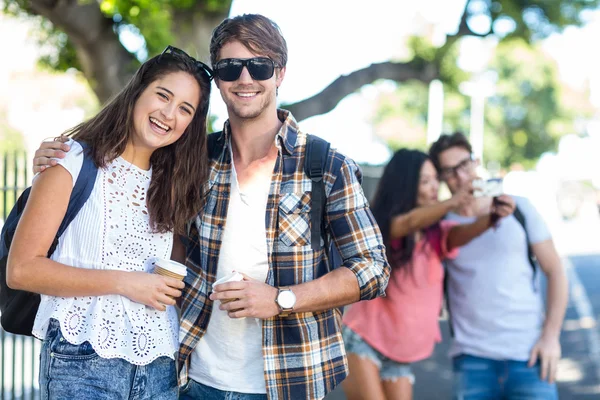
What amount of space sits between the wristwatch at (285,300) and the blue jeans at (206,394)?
453mm

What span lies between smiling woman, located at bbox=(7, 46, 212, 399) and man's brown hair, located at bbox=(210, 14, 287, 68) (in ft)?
0.51

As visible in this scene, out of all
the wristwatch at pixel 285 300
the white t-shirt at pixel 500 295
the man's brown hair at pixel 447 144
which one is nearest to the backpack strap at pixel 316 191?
the wristwatch at pixel 285 300

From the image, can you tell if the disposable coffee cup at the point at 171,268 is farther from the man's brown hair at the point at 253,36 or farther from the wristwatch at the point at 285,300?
the man's brown hair at the point at 253,36

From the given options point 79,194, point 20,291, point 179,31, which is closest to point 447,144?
point 79,194

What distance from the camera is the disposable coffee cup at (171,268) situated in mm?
2562

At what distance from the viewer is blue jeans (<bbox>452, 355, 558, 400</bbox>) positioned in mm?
4062

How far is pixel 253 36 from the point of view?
299 cm

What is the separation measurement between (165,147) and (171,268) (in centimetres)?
67

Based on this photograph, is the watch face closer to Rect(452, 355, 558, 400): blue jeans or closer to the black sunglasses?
the black sunglasses

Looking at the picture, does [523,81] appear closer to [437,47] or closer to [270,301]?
[437,47]

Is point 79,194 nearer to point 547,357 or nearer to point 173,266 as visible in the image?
point 173,266

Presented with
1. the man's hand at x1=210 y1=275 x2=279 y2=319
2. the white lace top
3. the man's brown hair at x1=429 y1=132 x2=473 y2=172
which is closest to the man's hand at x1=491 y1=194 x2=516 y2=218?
the man's brown hair at x1=429 y1=132 x2=473 y2=172

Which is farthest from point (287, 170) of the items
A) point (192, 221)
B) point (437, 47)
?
point (437, 47)

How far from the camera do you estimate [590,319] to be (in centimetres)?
1384
